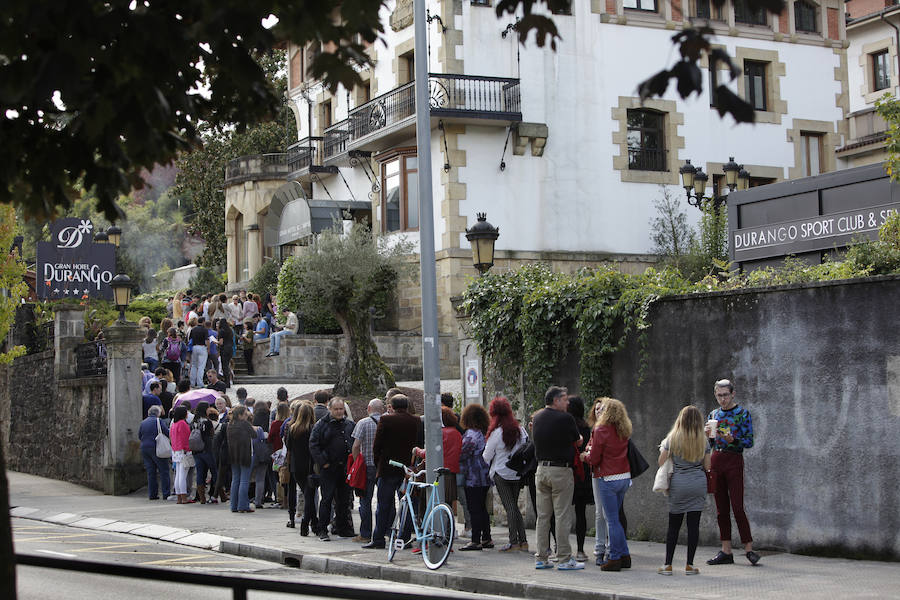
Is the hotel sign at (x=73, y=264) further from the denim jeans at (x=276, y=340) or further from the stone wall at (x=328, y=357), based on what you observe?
the stone wall at (x=328, y=357)

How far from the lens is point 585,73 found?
33.1 m

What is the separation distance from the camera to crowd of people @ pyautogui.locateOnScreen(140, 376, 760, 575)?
11039mm

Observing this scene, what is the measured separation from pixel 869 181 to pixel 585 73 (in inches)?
674

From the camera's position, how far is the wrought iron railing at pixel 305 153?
39469 millimetres

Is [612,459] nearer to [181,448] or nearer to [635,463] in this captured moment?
[635,463]

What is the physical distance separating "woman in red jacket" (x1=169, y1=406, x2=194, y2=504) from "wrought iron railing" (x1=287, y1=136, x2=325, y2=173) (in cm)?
2010

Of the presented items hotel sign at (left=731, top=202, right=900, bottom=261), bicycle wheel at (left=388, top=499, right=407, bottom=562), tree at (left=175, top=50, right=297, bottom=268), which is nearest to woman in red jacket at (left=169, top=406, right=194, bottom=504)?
bicycle wheel at (left=388, top=499, right=407, bottom=562)

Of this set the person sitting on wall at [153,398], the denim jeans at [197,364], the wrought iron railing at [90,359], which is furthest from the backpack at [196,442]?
the denim jeans at [197,364]

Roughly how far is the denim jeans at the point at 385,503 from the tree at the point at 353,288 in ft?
43.6

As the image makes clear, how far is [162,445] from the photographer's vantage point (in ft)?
67.3

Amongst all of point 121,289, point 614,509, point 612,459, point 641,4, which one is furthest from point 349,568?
point 641,4

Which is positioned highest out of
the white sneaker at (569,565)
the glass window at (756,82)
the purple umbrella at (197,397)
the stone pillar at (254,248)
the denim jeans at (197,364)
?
the glass window at (756,82)

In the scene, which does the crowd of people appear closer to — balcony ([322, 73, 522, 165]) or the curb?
the curb

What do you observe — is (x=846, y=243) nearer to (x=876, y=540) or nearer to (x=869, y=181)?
(x=869, y=181)
